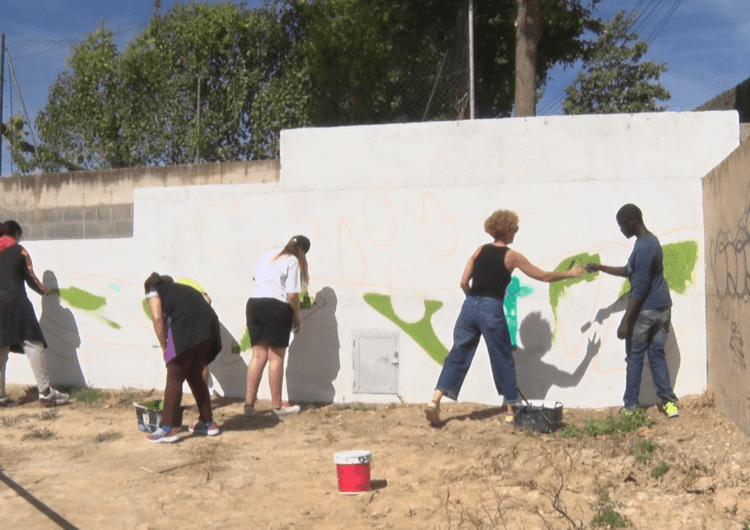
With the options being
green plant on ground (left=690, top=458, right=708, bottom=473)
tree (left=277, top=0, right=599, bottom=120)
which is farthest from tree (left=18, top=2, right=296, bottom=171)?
green plant on ground (left=690, top=458, right=708, bottom=473)

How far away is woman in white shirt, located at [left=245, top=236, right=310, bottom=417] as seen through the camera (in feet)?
18.8

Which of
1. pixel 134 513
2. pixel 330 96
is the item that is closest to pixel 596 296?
pixel 134 513

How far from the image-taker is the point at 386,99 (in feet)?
43.4

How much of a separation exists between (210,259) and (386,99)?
7.51m

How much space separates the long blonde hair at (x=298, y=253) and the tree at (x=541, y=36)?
3.74 meters

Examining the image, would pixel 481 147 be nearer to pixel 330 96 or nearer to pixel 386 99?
pixel 386 99

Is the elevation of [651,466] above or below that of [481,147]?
below

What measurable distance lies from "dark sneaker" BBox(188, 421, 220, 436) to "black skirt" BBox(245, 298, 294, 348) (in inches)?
30.0

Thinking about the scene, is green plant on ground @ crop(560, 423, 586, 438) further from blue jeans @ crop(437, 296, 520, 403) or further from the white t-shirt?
the white t-shirt

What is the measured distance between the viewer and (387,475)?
4234 millimetres

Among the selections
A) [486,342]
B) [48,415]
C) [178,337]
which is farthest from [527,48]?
[48,415]

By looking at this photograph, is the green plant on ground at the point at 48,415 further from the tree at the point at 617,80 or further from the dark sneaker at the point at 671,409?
the tree at the point at 617,80

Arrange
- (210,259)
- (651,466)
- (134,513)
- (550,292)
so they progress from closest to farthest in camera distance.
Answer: (134,513) → (651,466) → (550,292) → (210,259)

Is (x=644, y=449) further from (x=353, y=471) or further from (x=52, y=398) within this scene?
(x=52, y=398)
